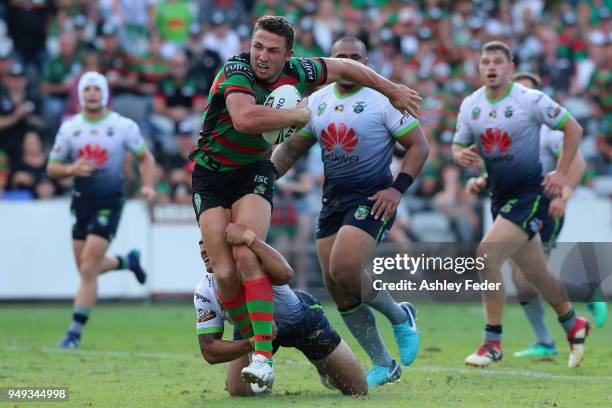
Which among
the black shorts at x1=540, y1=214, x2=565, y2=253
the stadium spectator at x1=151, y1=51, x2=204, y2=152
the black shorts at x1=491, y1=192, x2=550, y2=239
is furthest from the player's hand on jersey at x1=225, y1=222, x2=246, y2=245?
the stadium spectator at x1=151, y1=51, x2=204, y2=152

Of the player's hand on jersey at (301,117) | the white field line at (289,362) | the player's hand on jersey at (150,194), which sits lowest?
the white field line at (289,362)

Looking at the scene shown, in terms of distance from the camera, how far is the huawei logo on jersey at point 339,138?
9.90 meters

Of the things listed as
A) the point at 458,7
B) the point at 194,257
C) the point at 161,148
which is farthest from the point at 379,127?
the point at 458,7

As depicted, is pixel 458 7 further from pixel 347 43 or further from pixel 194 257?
pixel 347 43

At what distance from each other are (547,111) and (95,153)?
527 centimetres

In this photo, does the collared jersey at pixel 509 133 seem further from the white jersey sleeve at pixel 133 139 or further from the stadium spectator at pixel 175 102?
the stadium spectator at pixel 175 102

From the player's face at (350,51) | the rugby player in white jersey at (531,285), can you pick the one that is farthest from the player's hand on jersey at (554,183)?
the player's face at (350,51)

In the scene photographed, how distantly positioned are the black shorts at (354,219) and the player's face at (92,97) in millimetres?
4228

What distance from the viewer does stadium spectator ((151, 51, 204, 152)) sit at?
1888 cm

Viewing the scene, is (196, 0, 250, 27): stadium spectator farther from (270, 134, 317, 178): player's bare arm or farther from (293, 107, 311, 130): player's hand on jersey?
(293, 107, 311, 130): player's hand on jersey

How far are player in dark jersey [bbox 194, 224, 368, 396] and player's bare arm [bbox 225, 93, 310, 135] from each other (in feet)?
2.42

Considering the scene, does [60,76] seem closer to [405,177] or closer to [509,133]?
[509,133]

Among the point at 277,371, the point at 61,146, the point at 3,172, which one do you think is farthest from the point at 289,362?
the point at 3,172

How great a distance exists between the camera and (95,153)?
43.8ft
